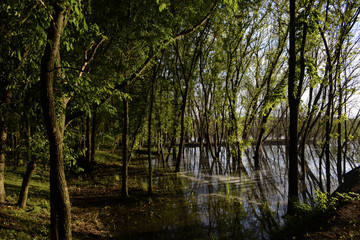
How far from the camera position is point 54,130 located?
12.8 ft

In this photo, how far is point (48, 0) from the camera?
3.75 metres

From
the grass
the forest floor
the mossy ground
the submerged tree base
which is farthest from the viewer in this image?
the mossy ground

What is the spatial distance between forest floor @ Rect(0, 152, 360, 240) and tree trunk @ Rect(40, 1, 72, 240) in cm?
282

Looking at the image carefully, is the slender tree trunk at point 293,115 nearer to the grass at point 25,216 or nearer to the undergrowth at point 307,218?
the undergrowth at point 307,218

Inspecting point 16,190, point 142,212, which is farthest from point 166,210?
point 16,190

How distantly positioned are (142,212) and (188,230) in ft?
8.92

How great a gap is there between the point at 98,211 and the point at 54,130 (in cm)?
710

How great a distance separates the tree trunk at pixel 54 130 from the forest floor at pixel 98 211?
9.25ft

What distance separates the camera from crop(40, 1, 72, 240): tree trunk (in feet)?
12.3

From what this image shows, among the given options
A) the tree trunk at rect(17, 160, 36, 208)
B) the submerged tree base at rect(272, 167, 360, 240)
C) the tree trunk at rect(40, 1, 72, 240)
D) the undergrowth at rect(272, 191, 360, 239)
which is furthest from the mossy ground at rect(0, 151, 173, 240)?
the submerged tree base at rect(272, 167, 360, 240)

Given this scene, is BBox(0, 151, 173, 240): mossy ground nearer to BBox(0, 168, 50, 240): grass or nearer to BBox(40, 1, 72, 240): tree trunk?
BBox(0, 168, 50, 240): grass

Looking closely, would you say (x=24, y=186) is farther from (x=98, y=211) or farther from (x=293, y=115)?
(x=293, y=115)

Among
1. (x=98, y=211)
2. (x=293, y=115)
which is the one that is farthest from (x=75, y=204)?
(x=293, y=115)

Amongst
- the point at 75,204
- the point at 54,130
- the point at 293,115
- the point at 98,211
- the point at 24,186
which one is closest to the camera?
the point at 54,130
